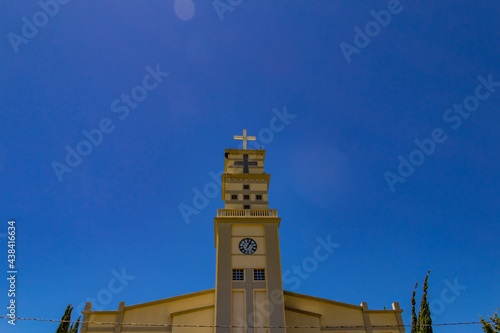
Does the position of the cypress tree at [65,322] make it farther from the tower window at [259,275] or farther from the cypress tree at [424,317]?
the cypress tree at [424,317]

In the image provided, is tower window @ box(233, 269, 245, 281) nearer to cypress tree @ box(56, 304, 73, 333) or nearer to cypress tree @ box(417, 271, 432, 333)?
cypress tree @ box(56, 304, 73, 333)

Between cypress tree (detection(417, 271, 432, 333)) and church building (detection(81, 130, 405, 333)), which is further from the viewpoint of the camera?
cypress tree (detection(417, 271, 432, 333))

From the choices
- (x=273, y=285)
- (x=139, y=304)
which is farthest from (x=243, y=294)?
(x=139, y=304)

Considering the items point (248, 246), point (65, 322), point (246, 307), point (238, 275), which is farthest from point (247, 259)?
point (65, 322)

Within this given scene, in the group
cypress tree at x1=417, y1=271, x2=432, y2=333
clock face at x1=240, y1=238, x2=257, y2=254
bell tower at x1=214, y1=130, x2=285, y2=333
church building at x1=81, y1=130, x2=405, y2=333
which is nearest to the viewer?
bell tower at x1=214, y1=130, x2=285, y2=333

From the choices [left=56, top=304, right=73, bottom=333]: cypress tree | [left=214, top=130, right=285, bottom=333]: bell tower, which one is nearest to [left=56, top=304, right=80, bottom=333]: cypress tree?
[left=56, top=304, right=73, bottom=333]: cypress tree

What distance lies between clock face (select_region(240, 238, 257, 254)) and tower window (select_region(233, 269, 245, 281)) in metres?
1.26

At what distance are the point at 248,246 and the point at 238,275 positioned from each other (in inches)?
78.3

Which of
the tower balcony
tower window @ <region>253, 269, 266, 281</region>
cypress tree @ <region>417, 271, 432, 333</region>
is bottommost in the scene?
cypress tree @ <region>417, 271, 432, 333</region>

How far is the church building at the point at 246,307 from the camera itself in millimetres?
21703

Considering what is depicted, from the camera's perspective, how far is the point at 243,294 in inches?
883

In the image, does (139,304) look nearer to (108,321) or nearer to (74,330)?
(108,321)

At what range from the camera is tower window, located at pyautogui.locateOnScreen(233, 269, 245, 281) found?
904 inches

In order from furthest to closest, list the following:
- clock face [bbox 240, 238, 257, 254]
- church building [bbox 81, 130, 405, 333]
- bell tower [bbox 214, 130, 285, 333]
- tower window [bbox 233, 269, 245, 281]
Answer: clock face [bbox 240, 238, 257, 254], tower window [bbox 233, 269, 245, 281], church building [bbox 81, 130, 405, 333], bell tower [bbox 214, 130, 285, 333]
